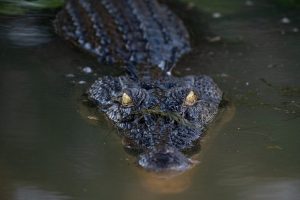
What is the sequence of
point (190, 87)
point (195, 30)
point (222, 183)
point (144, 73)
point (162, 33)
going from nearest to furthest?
point (222, 183) → point (190, 87) → point (144, 73) → point (162, 33) → point (195, 30)

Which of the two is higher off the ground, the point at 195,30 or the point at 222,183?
the point at 222,183

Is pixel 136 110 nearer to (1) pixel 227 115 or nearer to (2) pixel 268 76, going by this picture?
(1) pixel 227 115

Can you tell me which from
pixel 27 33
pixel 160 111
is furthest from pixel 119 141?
pixel 27 33

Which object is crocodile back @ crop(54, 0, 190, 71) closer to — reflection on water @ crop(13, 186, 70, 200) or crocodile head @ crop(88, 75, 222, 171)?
crocodile head @ crop(88, 75, 222, 171)

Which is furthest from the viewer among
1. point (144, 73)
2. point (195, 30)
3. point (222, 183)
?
point (195, 30)

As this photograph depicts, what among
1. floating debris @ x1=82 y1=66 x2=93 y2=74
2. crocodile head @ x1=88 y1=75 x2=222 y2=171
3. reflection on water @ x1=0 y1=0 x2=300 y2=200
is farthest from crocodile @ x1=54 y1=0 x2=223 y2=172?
floating debris @ x1=82 y1=66 x2=93 y2=74

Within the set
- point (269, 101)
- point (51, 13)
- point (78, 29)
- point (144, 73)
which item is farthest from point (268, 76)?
point (51, 13)

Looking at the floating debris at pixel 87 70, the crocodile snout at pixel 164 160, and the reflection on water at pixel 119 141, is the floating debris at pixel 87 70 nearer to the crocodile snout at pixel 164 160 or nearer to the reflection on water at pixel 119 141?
the reflection on water at pixel 119 141

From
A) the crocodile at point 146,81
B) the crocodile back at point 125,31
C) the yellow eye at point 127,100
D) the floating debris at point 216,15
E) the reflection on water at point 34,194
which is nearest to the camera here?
the reflection on water at point 34,194

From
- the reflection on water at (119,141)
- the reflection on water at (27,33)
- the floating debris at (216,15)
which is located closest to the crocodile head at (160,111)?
the reflection on water at (119,141)
